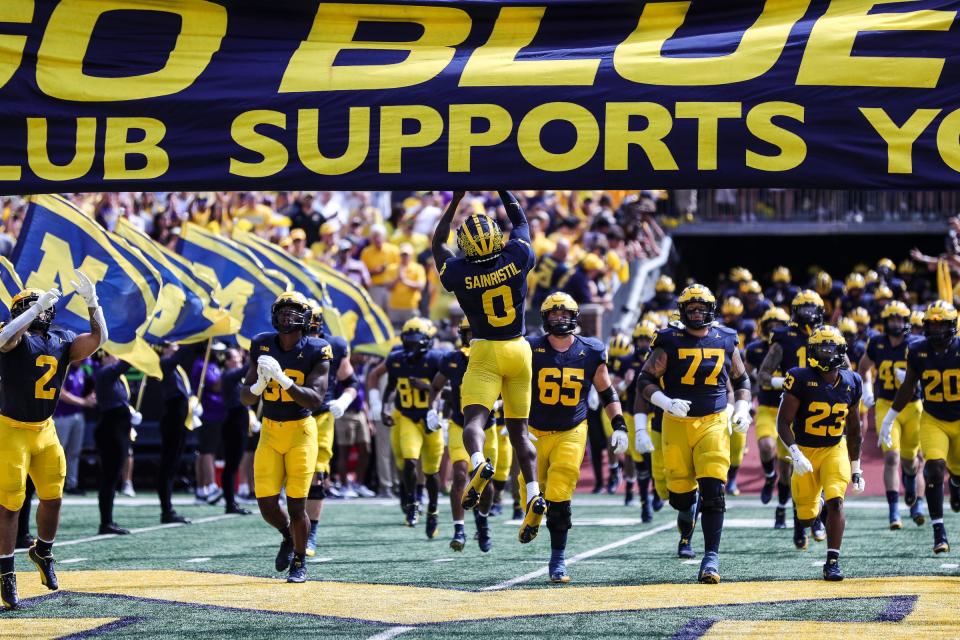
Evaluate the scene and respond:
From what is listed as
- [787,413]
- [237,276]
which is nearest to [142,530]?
[237,276]

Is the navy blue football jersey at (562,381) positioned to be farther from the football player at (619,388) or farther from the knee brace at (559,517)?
the football player at (619,388)

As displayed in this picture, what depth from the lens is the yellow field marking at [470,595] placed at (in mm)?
9117

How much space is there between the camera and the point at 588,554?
12.4 m

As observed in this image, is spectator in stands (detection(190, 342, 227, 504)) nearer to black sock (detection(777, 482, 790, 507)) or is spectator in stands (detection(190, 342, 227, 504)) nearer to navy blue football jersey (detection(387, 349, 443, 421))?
navy blue football jersey (detection(387, 349, 443, 421))

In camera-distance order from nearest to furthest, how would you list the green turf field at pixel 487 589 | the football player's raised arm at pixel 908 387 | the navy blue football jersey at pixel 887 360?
the green turf field at pixel 487 589 → the football player's raised arm at pixel 908 387 → the navy blue football jersey at pixel 887 360

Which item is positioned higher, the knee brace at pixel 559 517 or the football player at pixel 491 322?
the football player at pixel 491 322

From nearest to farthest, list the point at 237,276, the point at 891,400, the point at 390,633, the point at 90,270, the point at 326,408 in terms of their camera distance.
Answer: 1. the point at 390,633
2. the point at 326,408
3. the point at 891,400
4. the point at 90,270
5. the point at 237,276

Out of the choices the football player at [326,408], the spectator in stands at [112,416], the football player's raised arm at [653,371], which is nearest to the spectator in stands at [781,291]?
the football player at [326,408]

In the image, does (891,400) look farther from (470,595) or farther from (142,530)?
(142,530)

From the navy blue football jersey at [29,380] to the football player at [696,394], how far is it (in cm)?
402

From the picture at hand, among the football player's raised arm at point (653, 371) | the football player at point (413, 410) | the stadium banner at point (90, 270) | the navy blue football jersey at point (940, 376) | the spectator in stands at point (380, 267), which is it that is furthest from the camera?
the spectator in stands at point (380, 267)

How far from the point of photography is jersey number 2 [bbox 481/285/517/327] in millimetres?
9812

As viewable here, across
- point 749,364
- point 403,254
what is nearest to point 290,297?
point 749,364

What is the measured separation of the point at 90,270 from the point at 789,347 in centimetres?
698
